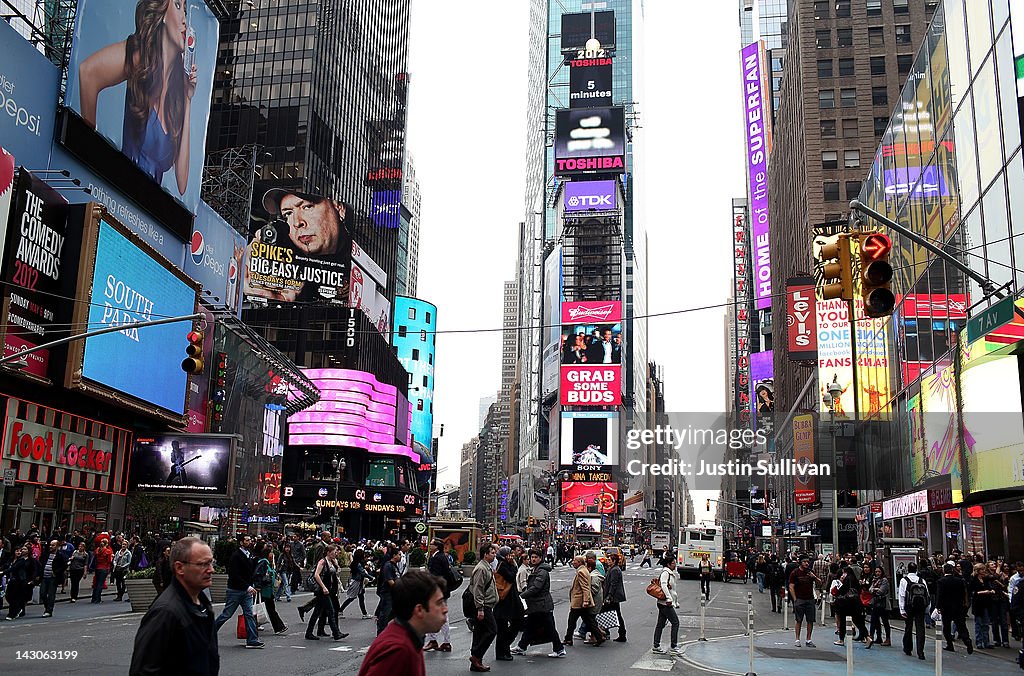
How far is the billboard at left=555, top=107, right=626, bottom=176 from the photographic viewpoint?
157 m

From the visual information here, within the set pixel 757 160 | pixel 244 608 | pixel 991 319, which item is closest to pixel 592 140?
pixel 757 160

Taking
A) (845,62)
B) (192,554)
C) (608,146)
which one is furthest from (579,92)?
(192,554)

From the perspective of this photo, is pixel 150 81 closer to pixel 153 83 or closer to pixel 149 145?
pixel 153 83

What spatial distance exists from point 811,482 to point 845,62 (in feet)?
125

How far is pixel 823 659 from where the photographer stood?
16641 mm

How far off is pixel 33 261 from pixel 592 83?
514 ft

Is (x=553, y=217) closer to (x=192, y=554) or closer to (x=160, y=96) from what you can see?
(x=160, y=96)

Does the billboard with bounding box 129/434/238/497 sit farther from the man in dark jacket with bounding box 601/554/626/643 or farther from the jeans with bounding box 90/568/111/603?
the man in dark jacket with bounding box 601/554/626/643

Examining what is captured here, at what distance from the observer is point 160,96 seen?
41688mm

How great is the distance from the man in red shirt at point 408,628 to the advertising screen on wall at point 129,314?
27624mm

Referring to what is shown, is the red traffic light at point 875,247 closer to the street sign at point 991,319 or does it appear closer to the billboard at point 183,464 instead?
the street sign at point 991,319

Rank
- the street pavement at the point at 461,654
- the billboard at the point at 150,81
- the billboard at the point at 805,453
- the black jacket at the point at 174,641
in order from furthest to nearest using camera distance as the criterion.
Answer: the billboard at the point at 805,453
the billboard at the point at 150,81
the street pavement at the point at 461,654
the black jacket at the point at 174,641

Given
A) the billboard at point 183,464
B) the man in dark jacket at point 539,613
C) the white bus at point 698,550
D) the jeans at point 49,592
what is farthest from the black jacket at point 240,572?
the white bus at point 698,550

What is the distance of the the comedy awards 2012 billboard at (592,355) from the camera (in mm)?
140125
